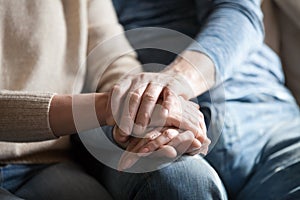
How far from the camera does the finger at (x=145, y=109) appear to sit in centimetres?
88

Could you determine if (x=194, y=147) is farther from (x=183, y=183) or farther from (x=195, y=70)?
(x=195, y=70)

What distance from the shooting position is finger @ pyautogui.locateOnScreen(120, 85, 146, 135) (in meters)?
0.88

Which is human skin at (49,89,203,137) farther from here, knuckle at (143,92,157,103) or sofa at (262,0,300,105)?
sofa at (262,0,300,105)

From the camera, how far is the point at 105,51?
1.16 m

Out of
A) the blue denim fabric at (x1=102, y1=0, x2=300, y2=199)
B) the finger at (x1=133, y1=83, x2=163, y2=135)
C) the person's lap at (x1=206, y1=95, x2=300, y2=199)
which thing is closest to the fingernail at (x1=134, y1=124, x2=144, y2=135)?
the finger at (x1=133, y1=83, x2=163, y2=135)

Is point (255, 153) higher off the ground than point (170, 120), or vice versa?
point (170, 120)

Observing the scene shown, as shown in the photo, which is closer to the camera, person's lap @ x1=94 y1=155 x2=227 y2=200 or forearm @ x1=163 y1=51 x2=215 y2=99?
person's lap @ x1=94 y1=155 x2=227 y2=200

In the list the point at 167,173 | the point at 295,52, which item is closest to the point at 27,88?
the point at 167,173

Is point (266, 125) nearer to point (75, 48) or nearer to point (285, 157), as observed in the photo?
point (285, 157)

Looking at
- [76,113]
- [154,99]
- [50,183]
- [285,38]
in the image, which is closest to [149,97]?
[154,99]

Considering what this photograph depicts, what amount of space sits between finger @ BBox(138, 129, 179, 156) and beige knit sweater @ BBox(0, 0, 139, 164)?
218 millimetres

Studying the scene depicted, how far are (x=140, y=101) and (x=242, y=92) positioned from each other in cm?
32

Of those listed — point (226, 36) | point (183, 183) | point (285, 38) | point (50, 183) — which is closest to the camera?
point (183, 183)

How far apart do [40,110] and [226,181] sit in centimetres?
36
